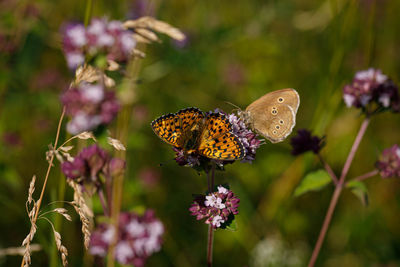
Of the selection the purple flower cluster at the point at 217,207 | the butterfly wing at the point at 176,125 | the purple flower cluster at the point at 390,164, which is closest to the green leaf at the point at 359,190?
the purple flower cluster at the point at 390,164

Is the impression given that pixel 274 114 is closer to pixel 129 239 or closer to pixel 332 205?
pixel 332 205

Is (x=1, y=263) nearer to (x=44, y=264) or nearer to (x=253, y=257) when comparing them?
(x=44, y=264)

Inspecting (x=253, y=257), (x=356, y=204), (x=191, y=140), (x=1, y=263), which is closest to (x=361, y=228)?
(x=356, y=204)

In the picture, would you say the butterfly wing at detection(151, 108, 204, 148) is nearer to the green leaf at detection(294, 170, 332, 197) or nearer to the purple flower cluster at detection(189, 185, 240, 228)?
the purple flower cluster at detection(189, 185, 240, 228)

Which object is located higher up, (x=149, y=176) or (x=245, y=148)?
(x=245, y=148)

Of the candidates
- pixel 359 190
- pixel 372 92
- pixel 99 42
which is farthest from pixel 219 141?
pixel 372 92

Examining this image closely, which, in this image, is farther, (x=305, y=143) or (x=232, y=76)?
(x=232, y=76)
